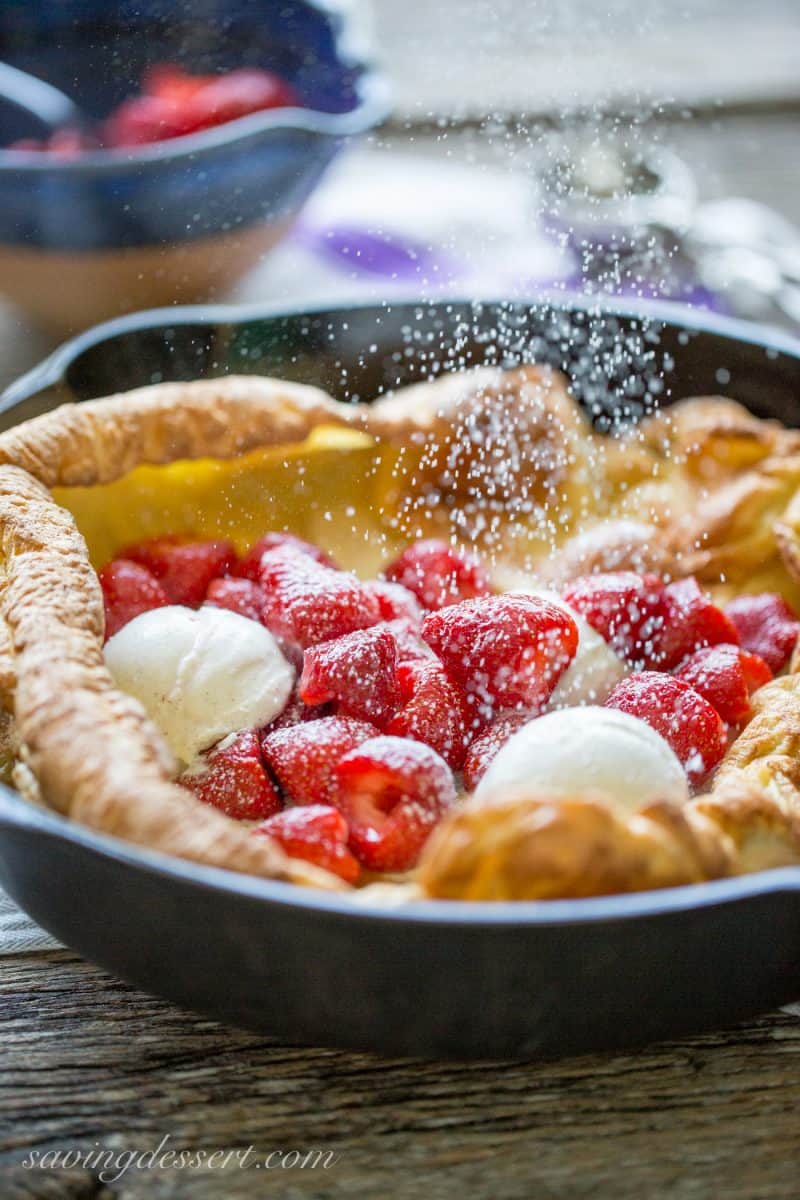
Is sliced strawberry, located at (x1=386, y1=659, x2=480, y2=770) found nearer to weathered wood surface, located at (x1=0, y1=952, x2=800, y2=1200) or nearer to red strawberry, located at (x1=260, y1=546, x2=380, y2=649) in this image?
red strawberry, located at (x1=260, y1=546, x2=380, y2=649)

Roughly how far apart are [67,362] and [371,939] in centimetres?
91

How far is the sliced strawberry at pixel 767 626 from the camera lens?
1.30 metres

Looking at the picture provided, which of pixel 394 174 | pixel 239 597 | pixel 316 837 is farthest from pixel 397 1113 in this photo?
pixel 394 174

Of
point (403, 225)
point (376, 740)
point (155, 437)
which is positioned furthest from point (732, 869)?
point (403, 225)

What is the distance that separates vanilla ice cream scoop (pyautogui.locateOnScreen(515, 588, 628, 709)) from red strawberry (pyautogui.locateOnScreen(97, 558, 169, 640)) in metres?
0.35

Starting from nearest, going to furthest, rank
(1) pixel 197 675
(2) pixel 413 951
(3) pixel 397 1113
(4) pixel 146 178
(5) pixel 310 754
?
(2) pixel 413 951 → (3) pixel 397 1113 → (5) pixel 310 754 → (1) pixel 197 675 → (4) pixel 146 178

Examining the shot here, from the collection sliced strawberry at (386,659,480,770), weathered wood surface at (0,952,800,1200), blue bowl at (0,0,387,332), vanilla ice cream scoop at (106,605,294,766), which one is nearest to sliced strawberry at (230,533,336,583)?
vanilla ice cream scoop at (106,605,294,766)

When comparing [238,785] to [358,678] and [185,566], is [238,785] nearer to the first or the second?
[358,678]

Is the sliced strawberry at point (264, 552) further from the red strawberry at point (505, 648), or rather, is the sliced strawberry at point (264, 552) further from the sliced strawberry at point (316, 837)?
the sliced strawberry at point (316, 837)

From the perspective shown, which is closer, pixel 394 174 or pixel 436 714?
pixel 436 714

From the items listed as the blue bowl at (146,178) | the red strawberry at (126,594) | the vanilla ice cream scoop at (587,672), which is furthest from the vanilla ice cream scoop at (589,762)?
the blue bowl at (146,178)

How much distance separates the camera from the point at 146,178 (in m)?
1.77

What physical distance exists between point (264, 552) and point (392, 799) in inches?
17.7

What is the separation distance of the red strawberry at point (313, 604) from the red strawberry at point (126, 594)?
0.35 ft
